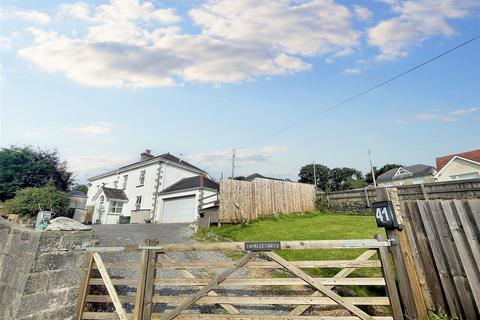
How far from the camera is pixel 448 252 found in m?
3.60

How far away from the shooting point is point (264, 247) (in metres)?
3.77

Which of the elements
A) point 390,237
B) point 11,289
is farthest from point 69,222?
point 390,237

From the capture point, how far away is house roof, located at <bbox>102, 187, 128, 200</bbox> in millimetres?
26500

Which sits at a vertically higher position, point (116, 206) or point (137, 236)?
point (116, 206)

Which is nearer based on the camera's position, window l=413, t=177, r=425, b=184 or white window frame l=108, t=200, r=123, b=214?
white window frame l=108, t=200, r=123, b=214

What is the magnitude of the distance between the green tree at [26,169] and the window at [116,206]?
7024mm

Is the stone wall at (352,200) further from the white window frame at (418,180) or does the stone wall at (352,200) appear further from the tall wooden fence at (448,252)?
the white window frame at (418,180)

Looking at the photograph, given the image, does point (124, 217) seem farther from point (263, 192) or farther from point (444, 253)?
point (444, 253)

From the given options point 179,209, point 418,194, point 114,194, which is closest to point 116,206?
point 114,194

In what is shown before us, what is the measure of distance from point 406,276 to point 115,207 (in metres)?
29.1

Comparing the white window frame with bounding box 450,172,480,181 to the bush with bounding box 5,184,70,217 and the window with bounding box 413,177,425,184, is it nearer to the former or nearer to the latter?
the window with bounding box 413,177,425,184

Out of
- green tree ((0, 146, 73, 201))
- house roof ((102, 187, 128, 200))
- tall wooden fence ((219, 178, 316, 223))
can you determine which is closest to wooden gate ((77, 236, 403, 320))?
tall wooden fence ((219, 178, 316, 223))

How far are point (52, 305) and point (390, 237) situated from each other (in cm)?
568

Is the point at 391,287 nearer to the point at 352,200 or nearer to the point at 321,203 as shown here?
the point at 352,200
